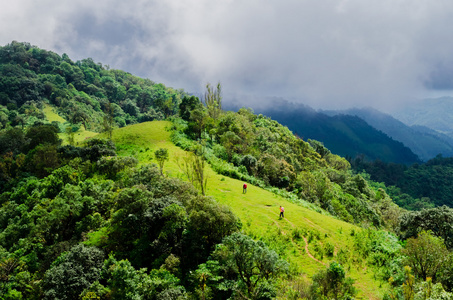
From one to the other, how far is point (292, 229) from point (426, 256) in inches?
454

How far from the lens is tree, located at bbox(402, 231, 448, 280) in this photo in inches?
589

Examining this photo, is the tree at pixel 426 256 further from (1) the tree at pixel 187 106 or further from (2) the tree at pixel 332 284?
(1) the tree at pixel 187 106

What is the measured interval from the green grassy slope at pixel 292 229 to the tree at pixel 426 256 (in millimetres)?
3097

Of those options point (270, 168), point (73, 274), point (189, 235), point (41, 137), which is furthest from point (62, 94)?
point (189, 235)

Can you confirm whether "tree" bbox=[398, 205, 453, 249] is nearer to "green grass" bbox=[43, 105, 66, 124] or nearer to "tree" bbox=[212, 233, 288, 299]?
"tree" bbox=[212, 233, 288, 299]

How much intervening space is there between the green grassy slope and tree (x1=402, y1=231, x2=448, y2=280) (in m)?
3.10

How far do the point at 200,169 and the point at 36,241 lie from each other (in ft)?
54.0

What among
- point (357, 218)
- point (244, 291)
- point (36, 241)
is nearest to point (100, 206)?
point (36, 241)

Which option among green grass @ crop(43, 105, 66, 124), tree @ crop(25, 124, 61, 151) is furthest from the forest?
green grass @ crop(43, 105, 66, 124)

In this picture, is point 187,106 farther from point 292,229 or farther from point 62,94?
point 62,94

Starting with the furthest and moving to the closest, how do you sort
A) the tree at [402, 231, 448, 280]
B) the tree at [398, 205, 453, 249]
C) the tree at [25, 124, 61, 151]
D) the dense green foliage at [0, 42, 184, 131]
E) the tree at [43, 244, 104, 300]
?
the dense green foliage at [0, 42, 184, 131]
the tree at [25, 124, 61, 151]
the tree at [398, 205, 453, 249]
the tree at [43, 244, 104, 300]
the tree at [402, 231, 448, 280]

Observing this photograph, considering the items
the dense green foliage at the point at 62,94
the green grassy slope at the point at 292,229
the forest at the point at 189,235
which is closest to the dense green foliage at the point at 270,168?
the forest at the point at 189,235

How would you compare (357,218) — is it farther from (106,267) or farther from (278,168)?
(106,267)

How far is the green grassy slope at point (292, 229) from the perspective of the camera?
19.5 meters
